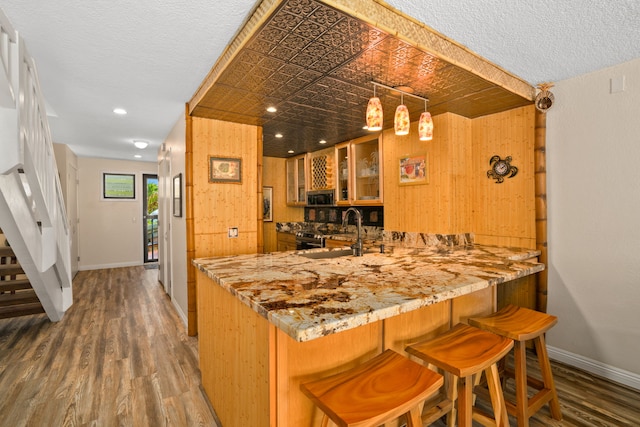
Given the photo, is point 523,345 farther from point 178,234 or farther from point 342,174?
point 178,234

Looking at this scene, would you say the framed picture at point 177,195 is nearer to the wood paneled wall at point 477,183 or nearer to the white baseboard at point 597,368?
the wood paneled wall at point 477,183

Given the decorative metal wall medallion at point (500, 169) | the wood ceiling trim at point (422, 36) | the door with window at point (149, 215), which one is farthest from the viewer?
the door with window at point (149, 215)

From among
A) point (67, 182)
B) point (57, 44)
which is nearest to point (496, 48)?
point (57, 44)

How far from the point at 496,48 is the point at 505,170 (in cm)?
129

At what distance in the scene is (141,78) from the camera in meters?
2.56

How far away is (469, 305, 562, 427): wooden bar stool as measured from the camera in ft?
5.35

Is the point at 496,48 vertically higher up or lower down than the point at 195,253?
higher up

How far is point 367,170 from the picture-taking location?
4031mm

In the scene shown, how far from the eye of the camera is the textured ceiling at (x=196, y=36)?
64.7 inches

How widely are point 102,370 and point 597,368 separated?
13.0ft

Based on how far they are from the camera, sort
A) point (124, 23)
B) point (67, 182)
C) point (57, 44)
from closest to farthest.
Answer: point (124, 23) → point (57, 44) → point (67, 182)

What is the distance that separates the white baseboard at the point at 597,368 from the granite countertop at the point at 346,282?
3.09 ft

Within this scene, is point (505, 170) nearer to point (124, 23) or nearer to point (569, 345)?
point (569, 345)

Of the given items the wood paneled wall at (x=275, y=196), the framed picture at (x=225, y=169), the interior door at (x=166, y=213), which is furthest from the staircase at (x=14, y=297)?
the wood paneled wall at (x=275, y=196)
